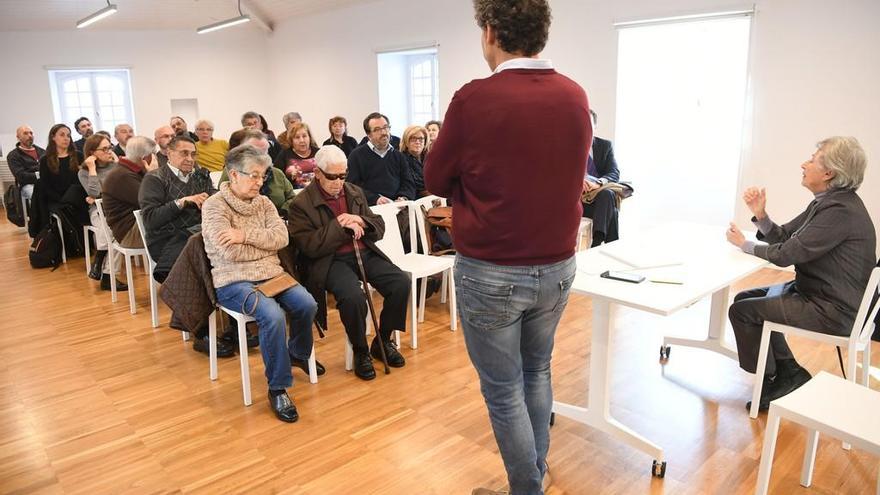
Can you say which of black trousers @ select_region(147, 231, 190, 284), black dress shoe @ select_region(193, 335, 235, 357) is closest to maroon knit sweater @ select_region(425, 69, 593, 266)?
black dress shoe @ select_region(193, 335, 235, 357)

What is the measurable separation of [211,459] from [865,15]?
4.95 metres

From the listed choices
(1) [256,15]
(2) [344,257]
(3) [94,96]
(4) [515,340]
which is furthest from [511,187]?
(3) [94,96]

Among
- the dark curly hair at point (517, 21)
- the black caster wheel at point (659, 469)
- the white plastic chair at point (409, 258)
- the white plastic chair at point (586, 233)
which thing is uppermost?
the dark curly hair at point (517, 21)

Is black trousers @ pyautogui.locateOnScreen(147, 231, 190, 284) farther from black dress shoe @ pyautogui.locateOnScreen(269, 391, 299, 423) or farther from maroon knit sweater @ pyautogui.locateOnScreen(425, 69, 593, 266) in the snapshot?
maroon knit sweater @ pyautogui.locateOnScreen(425, 69, 593, 266)

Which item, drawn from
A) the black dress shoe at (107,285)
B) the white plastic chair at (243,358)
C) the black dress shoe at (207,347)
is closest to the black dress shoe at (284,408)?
the white plastic chair at (243,358)

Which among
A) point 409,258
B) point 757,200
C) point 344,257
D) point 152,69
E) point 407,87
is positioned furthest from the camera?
point 152,69

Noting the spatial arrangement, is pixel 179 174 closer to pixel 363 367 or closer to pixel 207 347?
pixel 207 347

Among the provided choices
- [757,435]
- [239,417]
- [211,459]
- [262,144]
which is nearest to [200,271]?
[239,417]

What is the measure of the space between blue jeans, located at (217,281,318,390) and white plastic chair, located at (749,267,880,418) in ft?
6.43

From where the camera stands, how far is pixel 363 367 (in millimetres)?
3219

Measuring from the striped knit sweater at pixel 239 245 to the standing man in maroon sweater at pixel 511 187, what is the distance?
5.08ft

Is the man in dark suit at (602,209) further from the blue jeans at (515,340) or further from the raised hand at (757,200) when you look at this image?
the blue jeans at (515,340)

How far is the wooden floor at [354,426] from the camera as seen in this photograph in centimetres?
234

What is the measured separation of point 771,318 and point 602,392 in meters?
0.81
